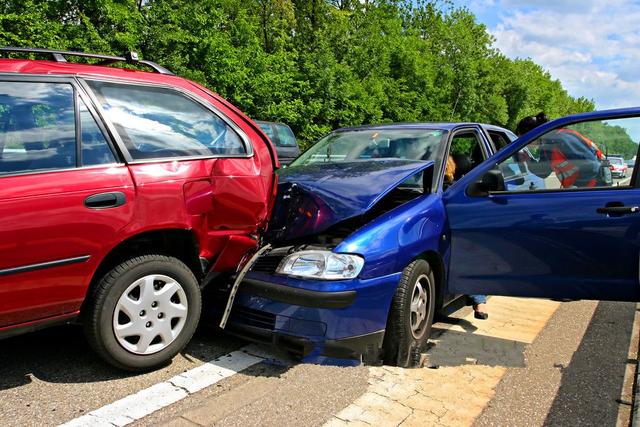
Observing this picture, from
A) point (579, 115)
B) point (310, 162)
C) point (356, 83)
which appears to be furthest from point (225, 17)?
point (579, 115)

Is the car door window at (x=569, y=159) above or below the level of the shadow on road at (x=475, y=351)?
above

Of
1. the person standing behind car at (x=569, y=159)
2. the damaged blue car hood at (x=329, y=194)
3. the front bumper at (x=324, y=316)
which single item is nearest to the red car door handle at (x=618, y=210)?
the person standing behind car at (x=569, y=159)

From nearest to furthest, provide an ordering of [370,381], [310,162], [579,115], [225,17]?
[370,381]
[579,115]
[310,162]
[225,17]

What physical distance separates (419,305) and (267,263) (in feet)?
3.62

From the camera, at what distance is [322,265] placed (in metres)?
3.22

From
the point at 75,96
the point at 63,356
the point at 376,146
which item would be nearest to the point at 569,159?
the point at 376,146

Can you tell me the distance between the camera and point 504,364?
11.9ft

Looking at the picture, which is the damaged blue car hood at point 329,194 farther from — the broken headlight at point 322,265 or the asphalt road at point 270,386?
the asphalt road at point 270,386

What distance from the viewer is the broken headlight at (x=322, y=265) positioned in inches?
125

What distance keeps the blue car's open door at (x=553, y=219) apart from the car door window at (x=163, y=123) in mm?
1752

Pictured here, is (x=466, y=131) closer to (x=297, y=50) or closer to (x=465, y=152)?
(x=465, y=152)

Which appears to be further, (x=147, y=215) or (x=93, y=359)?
(x=93, y=359)

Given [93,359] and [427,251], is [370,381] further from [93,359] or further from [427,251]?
[93,359]

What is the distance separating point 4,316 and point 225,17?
44.8 feet
